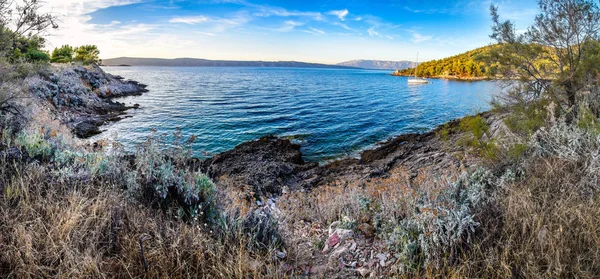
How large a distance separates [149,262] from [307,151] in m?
12.2

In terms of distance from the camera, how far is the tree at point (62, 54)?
53.3m

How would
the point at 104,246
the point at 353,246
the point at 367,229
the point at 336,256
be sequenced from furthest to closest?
the point at 367,229, the point at 353,246, the point at 336,256, the point at 104,246

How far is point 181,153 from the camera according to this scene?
14.2ft

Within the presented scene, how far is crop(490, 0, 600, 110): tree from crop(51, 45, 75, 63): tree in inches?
2720

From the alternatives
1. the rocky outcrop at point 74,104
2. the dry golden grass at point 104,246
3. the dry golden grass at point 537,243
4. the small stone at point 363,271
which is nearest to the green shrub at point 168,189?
the dry golden grass at point 104,246

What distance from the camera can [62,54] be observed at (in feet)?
185

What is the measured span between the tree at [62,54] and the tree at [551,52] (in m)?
69.1

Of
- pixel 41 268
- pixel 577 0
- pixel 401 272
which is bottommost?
pixel 401 272

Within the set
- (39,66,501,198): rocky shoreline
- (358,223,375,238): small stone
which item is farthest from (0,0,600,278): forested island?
(39,66,501,198): rocky shoreline

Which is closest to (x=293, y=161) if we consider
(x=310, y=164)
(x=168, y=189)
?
(x=310, y=164)

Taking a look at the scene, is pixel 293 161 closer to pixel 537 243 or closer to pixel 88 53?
pixel 537 243

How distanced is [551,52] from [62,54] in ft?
251

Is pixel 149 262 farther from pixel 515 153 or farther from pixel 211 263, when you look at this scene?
pixel 515 153

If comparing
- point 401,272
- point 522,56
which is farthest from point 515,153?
point 522,56
